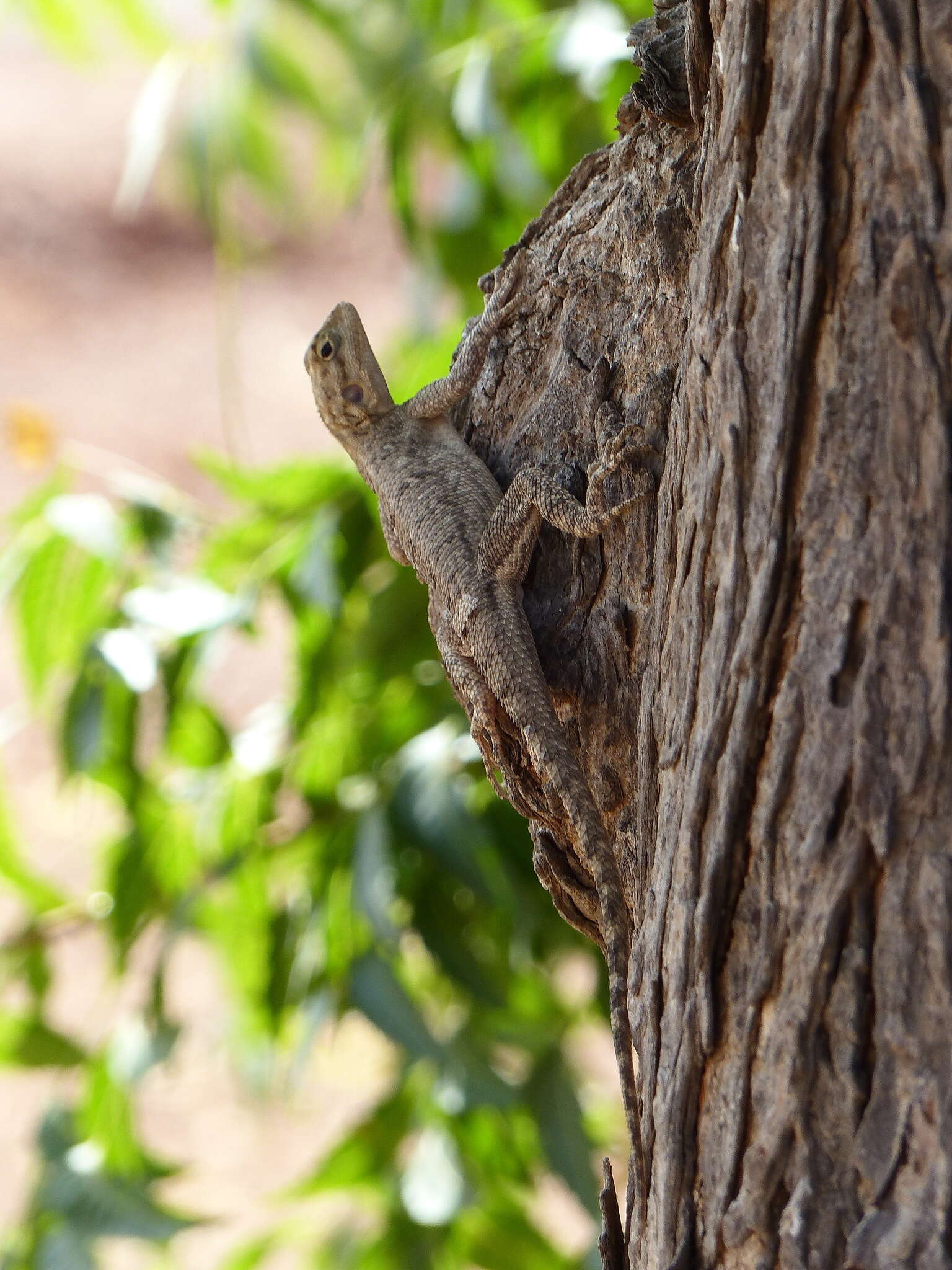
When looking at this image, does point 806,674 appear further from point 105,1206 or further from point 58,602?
point 105,1206

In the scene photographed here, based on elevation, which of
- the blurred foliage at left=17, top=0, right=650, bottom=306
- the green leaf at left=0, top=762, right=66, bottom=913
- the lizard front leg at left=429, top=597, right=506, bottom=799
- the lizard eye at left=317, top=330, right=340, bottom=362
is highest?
the blurred foliage at left=17, top=0, right=650, bottom=306

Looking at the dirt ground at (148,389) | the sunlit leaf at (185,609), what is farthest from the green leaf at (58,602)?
the dirt ground at (148,389)

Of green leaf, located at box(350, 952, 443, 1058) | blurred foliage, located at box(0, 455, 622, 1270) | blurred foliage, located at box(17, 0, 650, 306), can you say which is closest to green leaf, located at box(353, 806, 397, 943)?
blurred foliage, located at box(0, 455, 622, 1270)

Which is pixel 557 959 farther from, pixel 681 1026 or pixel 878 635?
pixel 878 635

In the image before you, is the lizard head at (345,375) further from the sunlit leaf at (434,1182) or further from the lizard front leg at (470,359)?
the sunlit leaf at (434,1182)

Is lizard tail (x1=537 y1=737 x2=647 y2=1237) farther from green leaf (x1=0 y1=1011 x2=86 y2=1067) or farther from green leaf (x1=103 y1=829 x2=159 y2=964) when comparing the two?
green leaf (x1=0 y1=1011 x2=86 y2=1067)

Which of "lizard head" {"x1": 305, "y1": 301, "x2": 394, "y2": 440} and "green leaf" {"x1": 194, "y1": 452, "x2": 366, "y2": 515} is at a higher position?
"green leaf" {"x1": 194, "y1": 452, "x2": 366, "y2": 515}

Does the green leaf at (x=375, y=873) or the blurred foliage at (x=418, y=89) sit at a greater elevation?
the blurred foliage at (x=418, y=89)
